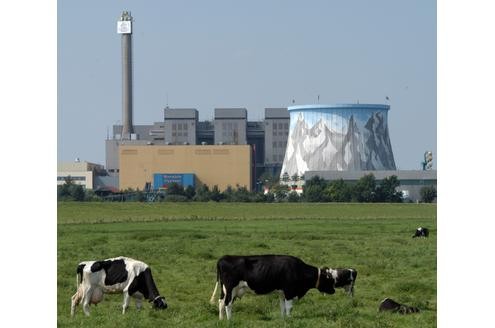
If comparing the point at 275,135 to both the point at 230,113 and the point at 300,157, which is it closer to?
the point at 230,113

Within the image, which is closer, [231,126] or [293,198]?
[293,198]

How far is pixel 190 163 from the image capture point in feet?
298

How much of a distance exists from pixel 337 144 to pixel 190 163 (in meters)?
12.4

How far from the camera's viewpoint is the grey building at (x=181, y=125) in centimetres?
10494

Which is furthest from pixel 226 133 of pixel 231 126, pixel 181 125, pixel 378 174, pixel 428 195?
pixel 428 195

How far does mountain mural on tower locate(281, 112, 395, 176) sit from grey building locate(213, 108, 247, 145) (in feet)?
45.4

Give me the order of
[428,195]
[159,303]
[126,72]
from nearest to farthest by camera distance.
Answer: [159,303] → [428,195] → [126,72]

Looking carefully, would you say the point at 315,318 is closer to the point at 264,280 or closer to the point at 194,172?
the point at 264,280

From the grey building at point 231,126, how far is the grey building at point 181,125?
245 cm

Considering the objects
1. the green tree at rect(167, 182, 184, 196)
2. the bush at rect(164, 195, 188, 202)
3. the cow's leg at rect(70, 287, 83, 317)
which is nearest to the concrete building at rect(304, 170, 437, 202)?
the green tree at rect(167, 182, 184, 196)

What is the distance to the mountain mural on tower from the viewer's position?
87.7 metres

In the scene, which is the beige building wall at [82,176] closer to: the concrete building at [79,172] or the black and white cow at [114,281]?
the concrete building at [79,172]
